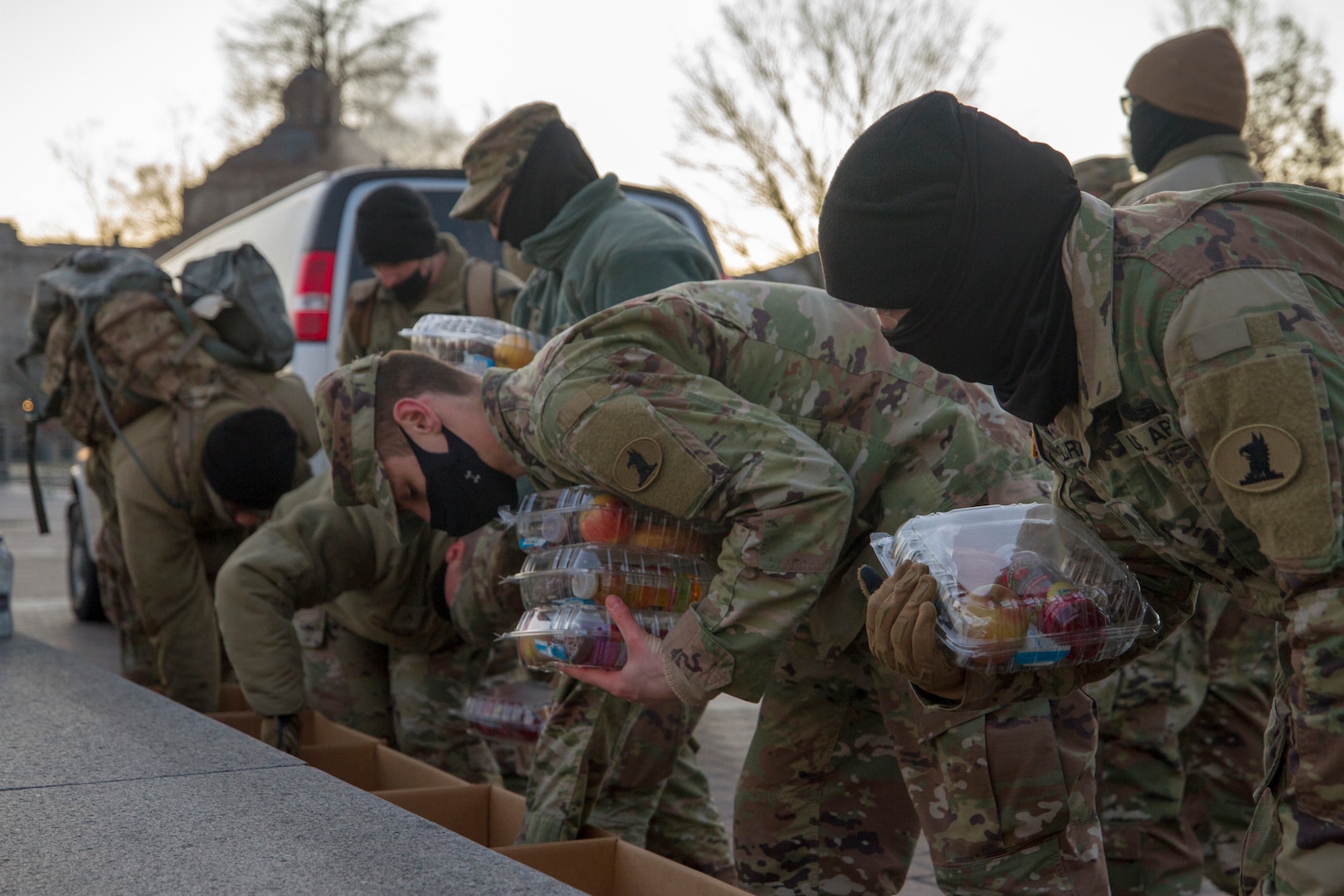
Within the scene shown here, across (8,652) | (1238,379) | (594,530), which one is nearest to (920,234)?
(1238,379)

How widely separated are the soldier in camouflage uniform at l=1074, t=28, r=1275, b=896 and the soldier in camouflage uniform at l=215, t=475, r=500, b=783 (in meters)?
1.86

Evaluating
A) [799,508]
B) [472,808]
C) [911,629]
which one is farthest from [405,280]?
[911,629]

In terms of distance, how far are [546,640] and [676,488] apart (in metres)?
0.57

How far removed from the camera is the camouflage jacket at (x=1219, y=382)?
5.05 ft

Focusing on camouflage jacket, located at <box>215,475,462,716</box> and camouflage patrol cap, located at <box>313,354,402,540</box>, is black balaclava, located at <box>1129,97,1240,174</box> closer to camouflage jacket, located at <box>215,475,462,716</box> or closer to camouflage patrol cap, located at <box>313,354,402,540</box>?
camouflage patrol cap, located at <box>313,354,402,540</box>

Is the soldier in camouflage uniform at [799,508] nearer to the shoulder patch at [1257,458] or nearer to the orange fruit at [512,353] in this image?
the orange fruit at [512,353]

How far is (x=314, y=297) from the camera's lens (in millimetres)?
5480

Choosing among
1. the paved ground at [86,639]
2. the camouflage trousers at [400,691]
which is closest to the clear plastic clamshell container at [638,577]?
the paved ground at [86,639]

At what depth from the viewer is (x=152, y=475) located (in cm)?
479

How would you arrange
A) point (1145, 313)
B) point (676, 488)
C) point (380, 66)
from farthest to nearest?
point (380, 66) < point (676, 488) < point (1145, 313)

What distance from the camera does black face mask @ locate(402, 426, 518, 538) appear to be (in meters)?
3.10

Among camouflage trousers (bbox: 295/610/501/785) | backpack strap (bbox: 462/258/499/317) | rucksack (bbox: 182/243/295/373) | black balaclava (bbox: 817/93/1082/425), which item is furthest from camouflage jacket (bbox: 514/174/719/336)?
black balaclava (bbox: 817/93/1082/425)

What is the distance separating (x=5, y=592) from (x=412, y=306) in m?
1.66

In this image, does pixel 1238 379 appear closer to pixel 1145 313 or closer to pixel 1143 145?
pixel 1145 313
